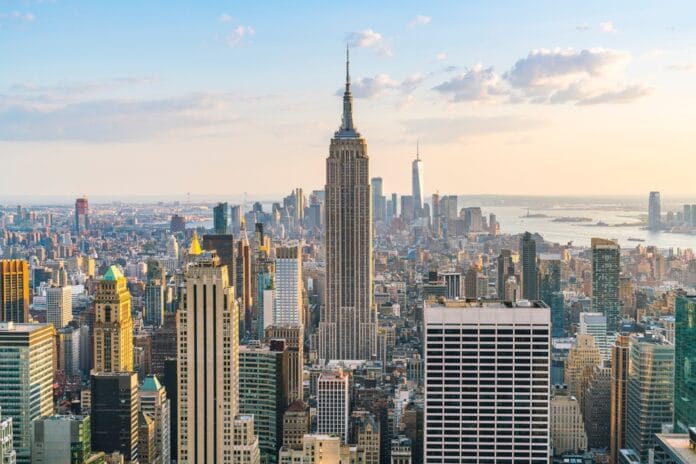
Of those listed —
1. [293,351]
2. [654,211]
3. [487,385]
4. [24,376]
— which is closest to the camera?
[487,385]

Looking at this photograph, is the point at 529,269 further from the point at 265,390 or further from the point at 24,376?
the point at 24,376

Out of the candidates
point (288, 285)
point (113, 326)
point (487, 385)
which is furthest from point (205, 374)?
point (288, 285)

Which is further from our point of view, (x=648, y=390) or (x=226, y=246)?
(x=226, y=246)

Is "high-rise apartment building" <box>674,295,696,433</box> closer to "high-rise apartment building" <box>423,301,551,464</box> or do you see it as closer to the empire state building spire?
"high-rise apartment building" <box>423,301,551,464</box>

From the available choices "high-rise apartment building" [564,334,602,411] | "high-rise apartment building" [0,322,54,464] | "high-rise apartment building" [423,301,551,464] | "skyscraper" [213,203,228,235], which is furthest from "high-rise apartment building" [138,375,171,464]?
"high-rise apartment building" [564,334,602,411]

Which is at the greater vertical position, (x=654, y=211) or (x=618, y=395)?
(x=654, y=211)

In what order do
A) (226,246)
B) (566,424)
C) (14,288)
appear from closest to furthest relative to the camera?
(566,424) < (14,288) < (226,246)

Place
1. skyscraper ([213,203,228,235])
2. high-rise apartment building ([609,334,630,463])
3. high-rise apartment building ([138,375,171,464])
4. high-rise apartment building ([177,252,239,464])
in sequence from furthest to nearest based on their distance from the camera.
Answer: skyscraper ([213,203,228,235]) → high-rise apartment building ([609,334,630,463]) → high-rise apartment building ([138,375,171,464]) → high-rise apartment building ([177,252,239,464])
